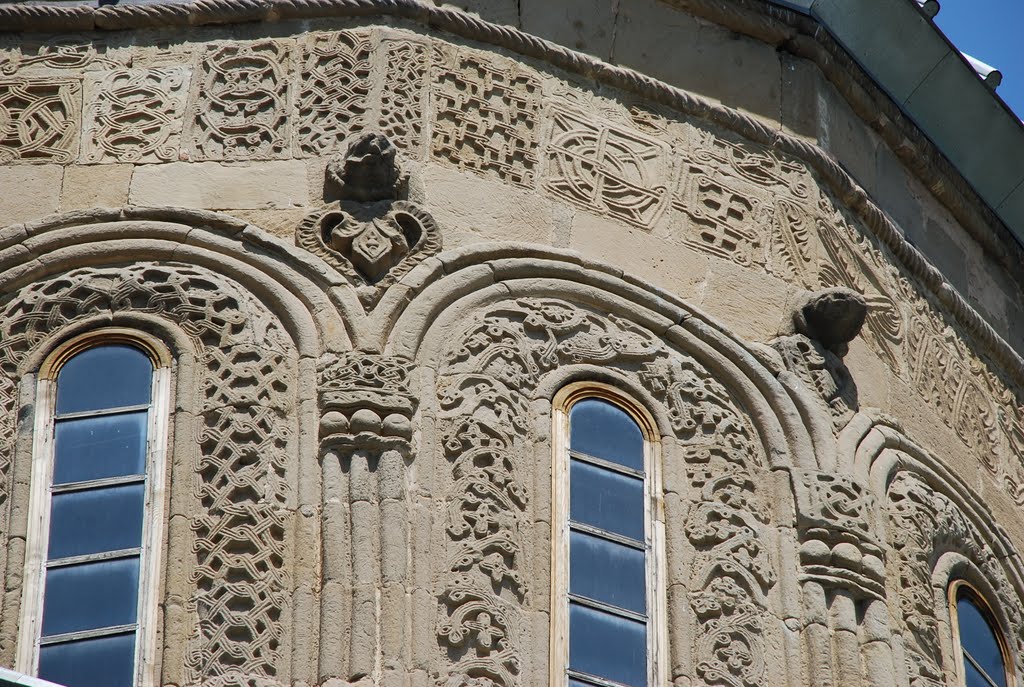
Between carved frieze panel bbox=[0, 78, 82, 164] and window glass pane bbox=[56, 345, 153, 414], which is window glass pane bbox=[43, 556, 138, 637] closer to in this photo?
window glass pane bbox=[56, 345, 153, 414]

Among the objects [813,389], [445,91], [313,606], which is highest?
[445,91]

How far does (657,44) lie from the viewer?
1709cm

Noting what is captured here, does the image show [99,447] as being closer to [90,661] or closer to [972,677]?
[90,661]

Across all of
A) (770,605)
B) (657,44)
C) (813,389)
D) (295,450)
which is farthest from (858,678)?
(657,44)

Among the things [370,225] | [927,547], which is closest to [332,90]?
[370,225]

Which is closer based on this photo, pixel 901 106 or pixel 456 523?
pixel 456 523

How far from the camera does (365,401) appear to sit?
1488 cm

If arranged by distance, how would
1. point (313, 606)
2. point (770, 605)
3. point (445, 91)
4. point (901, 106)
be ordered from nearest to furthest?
point (313, 606), point (770, 605), point (445, 91), point (901, 106)

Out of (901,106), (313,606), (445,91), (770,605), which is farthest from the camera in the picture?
(901,106)

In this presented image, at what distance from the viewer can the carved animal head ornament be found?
15492 mm

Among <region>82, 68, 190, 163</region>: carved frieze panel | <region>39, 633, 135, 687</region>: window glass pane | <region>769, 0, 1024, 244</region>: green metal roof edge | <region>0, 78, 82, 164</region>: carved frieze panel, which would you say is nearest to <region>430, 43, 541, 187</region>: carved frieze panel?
<region>82, 68, 190, 163</region>: carved frieze panel

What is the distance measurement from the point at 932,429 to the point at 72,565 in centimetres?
474

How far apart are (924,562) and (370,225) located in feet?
10.4

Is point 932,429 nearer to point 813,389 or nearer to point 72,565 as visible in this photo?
point 813,389
